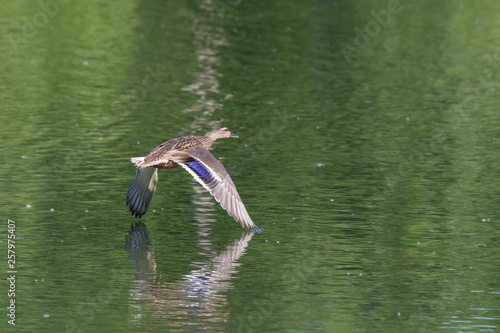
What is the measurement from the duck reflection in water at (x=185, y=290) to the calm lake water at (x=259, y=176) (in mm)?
38

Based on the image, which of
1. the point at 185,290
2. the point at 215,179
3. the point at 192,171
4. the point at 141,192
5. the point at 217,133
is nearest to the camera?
the point at 185,290

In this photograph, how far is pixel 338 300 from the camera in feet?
A: 38.2

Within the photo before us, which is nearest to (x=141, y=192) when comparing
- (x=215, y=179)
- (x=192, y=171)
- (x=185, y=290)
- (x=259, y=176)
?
(x=192, y=171)

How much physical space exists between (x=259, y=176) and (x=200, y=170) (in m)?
3.98

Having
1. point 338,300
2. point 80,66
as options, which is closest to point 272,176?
point 338,300

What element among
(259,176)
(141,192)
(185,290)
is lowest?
(259,176)

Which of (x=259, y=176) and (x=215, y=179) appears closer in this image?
(x=215, y=179)

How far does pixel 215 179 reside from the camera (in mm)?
13586

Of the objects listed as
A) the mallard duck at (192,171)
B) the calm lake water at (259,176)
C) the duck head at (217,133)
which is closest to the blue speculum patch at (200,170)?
the mallard duck at (192,171)

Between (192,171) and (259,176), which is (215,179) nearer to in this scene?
(192,171)

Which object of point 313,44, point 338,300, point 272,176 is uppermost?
A: point 338,300

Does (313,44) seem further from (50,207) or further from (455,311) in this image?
(455,311)

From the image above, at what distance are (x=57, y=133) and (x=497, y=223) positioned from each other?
972 centimetres

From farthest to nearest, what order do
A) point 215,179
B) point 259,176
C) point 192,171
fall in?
point 259,176, point 192,171, point 215,179
